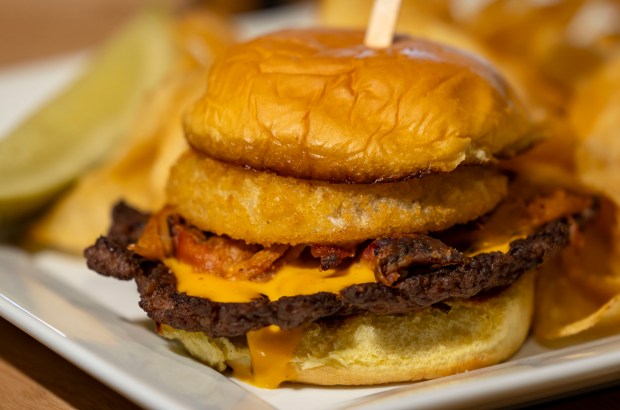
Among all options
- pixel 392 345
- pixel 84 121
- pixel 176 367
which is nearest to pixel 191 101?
pixel 176 367

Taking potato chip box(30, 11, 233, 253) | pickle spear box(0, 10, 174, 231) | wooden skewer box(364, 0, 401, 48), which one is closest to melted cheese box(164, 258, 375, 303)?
wooden skewer box(364, 0, 401, 48)

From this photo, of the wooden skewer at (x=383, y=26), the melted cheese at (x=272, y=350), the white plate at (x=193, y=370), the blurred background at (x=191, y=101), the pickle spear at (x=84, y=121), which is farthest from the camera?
the pickle spear at (x=84, y=121)

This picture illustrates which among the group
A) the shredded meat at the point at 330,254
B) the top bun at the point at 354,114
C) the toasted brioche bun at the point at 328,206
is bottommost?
the shredded meat at the point at 330,254

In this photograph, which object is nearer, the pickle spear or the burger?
the burger

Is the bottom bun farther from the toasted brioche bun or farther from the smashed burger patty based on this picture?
the toasted brioche bun

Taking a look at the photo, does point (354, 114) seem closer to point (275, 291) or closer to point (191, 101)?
point (275, 291)

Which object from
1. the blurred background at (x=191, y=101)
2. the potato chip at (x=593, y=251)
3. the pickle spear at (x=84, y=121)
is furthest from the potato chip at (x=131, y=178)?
the potato chip at (x=593, y=251)

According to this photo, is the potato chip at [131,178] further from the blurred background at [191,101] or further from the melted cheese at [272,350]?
the melted cheese at [272,350]
